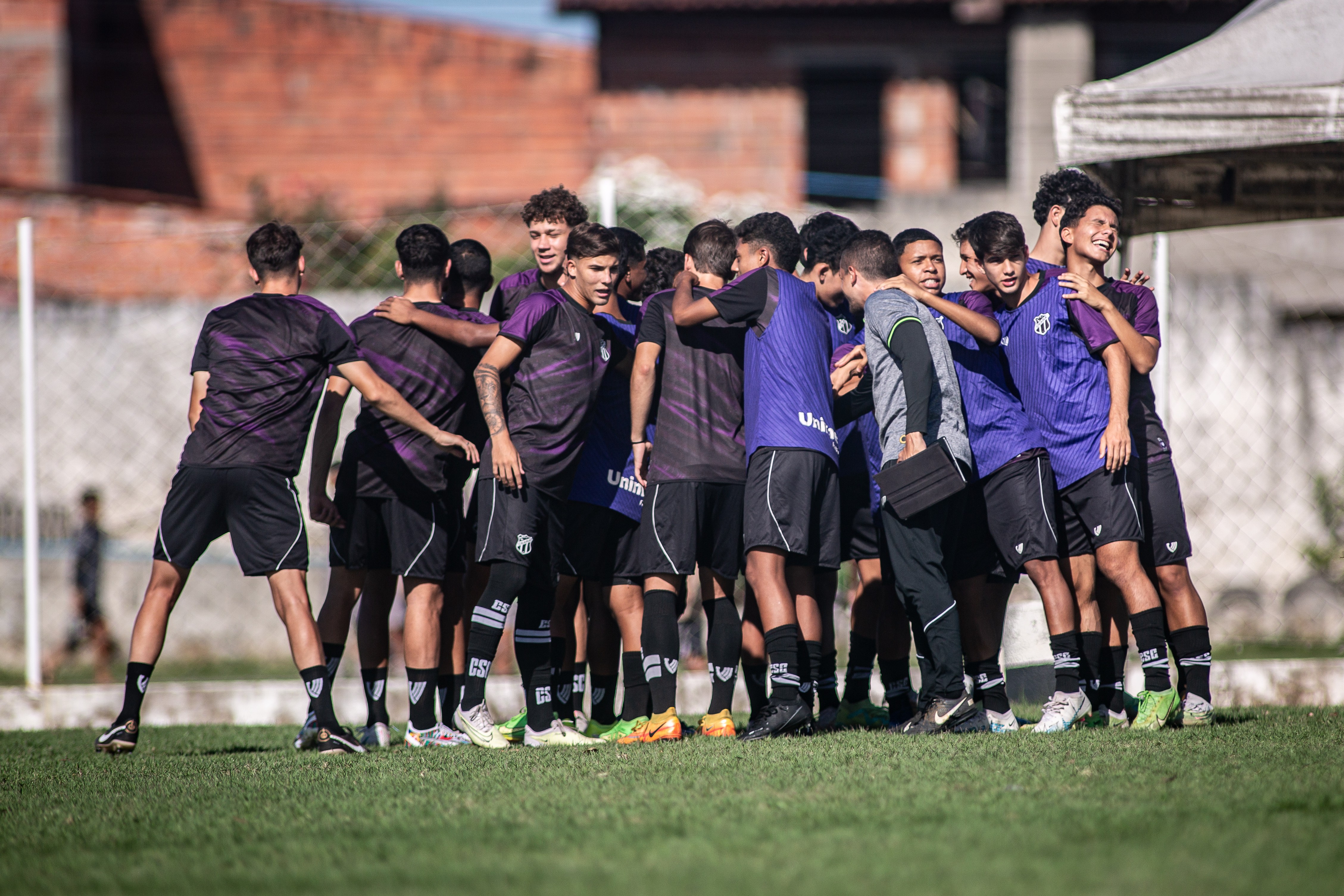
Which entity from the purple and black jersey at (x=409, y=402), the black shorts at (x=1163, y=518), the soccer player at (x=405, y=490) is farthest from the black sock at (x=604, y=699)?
the black shorts at (x=1163, y=518)

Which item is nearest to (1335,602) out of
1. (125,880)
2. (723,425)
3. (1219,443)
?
(1219,443)

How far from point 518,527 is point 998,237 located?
223 centimetres

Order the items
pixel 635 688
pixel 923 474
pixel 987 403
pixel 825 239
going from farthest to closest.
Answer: pixel 825 239
pixel 635 688
pixel 987 403
pixel 923 474

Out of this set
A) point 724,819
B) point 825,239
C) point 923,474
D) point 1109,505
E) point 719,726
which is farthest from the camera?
point 825,239

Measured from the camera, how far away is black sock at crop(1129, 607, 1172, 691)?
4.94 meters

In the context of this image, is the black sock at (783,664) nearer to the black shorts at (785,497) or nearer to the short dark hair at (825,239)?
the black shorts at (785,497)

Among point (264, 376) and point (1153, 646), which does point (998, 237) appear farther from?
point (264, 376)

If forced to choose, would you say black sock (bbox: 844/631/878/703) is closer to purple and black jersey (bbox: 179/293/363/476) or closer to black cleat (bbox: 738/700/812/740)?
black cleat (bbox: 738/700/812/740)

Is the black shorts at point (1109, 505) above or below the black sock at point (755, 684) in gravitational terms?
above

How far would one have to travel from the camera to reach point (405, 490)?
5.31 meters

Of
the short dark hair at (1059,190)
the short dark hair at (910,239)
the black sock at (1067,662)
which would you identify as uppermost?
the short dark hair at (1059,190)

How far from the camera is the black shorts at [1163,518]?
16.6 feet

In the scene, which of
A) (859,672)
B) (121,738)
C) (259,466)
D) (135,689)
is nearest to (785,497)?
(859,672)

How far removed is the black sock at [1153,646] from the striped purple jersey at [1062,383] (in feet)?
1.94
